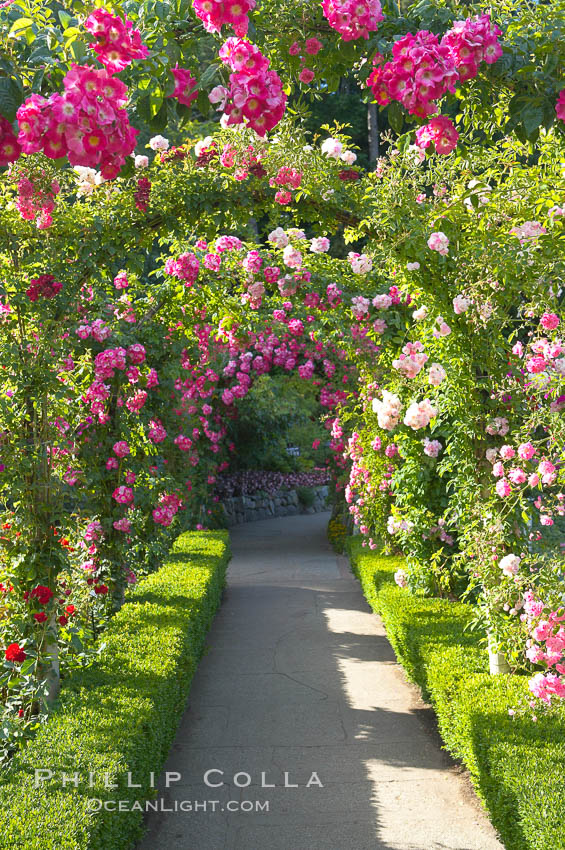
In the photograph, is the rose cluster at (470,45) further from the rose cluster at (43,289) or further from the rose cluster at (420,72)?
the rose cluster at (43,289)

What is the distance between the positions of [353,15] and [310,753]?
3613 millimetres

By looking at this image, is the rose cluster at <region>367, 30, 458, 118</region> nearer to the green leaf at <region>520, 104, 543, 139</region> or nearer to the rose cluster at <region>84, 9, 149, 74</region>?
the green leaf at <region>520, 104, 543, 139</region>

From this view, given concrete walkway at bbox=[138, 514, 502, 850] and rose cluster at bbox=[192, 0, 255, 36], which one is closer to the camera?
rose cluster at bbox=[192, 0, 255, 36]

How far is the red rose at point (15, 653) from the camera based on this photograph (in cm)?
370

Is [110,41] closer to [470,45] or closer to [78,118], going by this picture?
[78,118]

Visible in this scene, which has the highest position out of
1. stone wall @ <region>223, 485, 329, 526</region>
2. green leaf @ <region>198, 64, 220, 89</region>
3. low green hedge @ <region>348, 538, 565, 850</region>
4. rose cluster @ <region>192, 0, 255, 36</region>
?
rose cluster @ <region>192, 0, 255, 36</region>

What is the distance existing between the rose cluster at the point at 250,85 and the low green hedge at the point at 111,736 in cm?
207

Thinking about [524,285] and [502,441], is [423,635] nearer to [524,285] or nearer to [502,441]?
[502,441]

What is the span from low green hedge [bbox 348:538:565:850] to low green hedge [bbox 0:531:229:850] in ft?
4.48

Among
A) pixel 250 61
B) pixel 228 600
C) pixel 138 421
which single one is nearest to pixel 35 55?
pixel 250 61

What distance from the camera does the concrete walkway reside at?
3469 millimetres

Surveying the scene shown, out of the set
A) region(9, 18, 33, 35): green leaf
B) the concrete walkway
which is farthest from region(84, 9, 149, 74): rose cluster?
the concrete walkway

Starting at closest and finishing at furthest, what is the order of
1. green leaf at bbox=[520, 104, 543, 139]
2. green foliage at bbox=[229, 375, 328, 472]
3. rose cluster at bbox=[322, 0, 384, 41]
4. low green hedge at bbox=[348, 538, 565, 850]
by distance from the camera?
rose cluster at bbox=[322, 0, 384, 41] < green leaf at bbox=[520, 104, 543, 139] < low green hedge at bbox=[348, 538, 565, 850] < green foliage at bbox=[229, 375, 328, 472]

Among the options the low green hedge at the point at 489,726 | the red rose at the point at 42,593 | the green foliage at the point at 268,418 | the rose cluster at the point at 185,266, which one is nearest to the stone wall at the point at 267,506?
the green foliage at the point at 268,418
